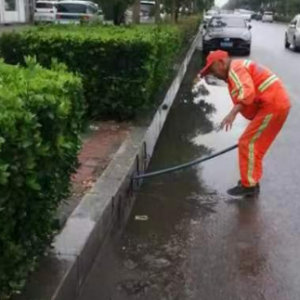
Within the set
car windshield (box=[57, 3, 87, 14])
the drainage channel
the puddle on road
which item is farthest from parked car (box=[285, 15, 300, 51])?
the puddle on road

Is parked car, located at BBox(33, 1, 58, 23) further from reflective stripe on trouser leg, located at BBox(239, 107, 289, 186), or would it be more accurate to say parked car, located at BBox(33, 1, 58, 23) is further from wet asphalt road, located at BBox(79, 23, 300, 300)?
reflective stripe on trouser leg, located at BBox(239, 107, 289, 186)

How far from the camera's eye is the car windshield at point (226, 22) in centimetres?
2719

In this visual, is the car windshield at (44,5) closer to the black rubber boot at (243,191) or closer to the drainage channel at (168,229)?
the drainage channel at (168,229)

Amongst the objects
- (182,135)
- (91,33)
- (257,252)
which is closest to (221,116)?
(182,135)

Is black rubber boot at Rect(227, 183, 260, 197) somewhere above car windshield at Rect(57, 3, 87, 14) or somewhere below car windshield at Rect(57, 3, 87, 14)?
above

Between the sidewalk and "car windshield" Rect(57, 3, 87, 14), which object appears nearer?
the sidewalk

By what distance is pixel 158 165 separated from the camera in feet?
25.0

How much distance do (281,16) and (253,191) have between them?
93054 mm

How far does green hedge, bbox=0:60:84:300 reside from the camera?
117 inches

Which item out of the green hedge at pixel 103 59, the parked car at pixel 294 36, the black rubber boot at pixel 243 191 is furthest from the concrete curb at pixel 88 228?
the parked car at pixel 294 36

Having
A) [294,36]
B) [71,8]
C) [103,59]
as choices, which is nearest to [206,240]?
[103,59]

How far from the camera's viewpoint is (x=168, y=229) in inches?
216

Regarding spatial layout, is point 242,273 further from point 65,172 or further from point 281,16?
point 281,16

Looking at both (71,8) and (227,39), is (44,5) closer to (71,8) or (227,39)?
(71,8)
